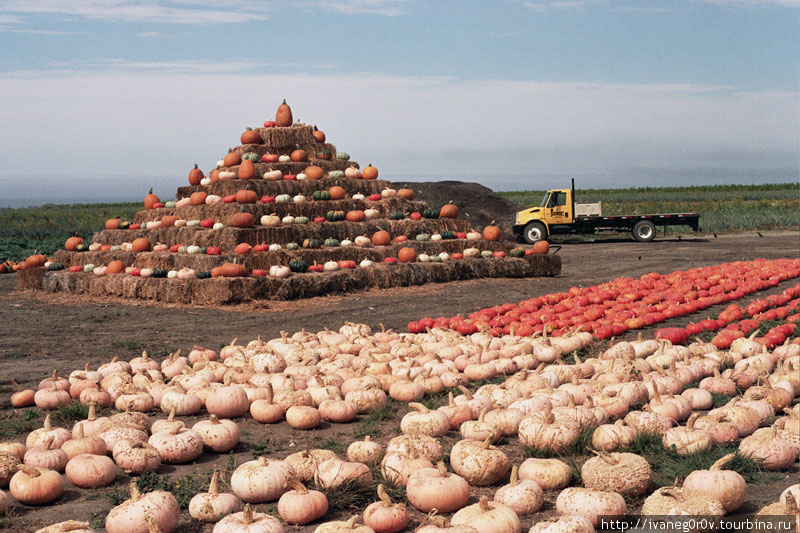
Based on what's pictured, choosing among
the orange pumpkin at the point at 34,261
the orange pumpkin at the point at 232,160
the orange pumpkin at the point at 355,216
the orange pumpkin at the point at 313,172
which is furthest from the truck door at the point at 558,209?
the orange pumpkin at the point at 34,261

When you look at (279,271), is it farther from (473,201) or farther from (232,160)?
(473,201)

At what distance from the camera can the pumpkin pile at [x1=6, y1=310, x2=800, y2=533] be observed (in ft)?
14.1

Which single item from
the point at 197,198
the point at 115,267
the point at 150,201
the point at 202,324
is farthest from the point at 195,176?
the point at 202,324

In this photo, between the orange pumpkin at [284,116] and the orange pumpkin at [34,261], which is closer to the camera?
the orange pumpkin at [34,261]

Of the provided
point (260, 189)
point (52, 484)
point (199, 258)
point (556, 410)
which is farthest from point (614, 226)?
point (52, 484)

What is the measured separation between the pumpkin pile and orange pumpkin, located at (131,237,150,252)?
9558 mm

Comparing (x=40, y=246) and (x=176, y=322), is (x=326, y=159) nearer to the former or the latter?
(x=176, y=322)

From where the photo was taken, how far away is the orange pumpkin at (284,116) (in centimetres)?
2227

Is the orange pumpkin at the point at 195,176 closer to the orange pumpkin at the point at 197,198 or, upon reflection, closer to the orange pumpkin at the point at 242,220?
the orange pumpkin at the point at 197,198

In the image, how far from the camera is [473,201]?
1436 inches

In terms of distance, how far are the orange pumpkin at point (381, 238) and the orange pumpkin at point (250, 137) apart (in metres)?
5.33

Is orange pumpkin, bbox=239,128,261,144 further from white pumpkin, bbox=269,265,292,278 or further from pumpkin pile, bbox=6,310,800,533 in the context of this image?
pumpkin pile, bbox=6,310,800,533

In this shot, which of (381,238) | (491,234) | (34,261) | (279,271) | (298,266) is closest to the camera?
Answer: (279,271)

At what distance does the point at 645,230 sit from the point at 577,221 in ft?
8.70
